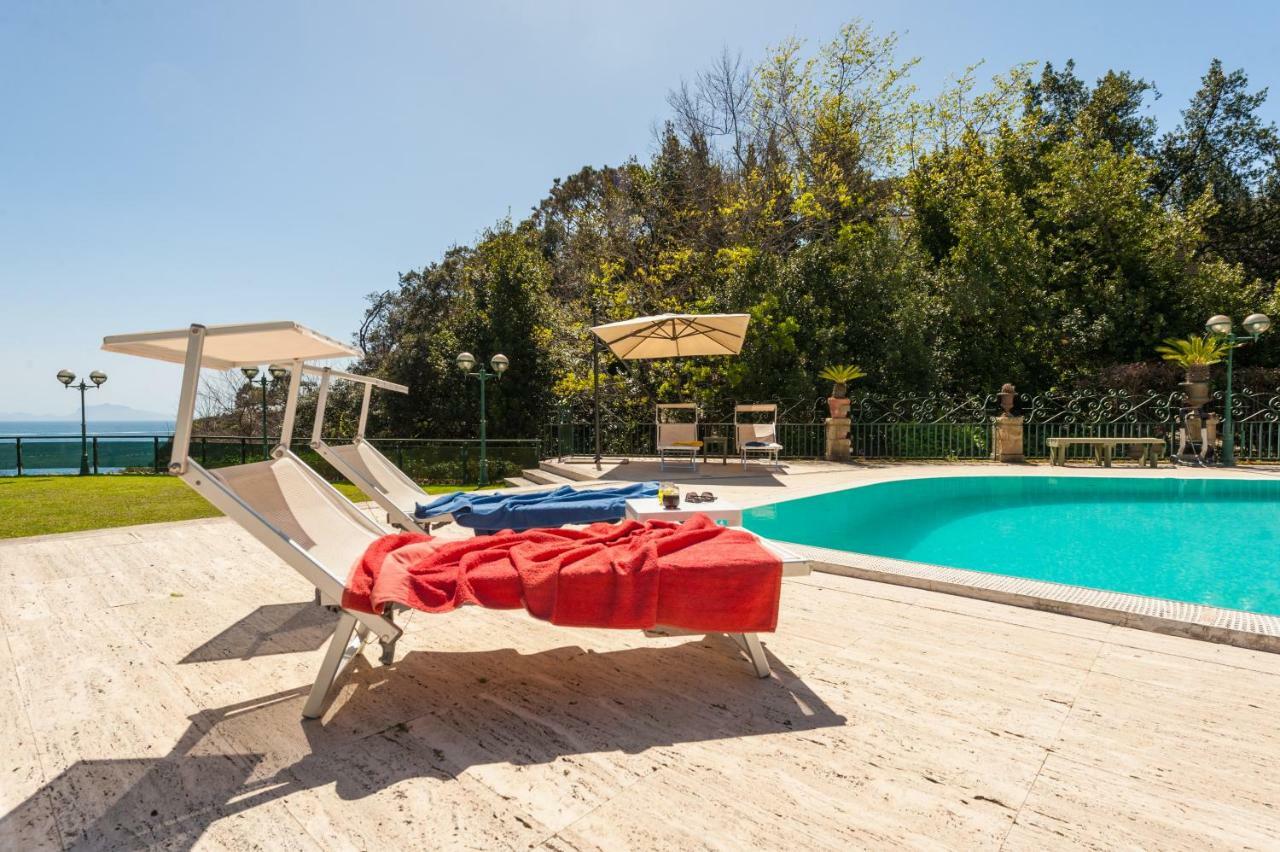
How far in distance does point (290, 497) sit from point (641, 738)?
2142 millimetres

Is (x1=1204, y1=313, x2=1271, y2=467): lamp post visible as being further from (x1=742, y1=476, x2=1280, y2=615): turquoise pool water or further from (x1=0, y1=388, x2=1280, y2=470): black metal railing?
(x1=742, y1=476, x2=1280, y2=615): turquoise pool water

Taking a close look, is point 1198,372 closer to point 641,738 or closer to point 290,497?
point 641,738

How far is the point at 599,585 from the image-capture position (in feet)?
8.09

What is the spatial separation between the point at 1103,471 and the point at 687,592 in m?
11.3

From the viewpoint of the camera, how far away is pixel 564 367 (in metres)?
18.4

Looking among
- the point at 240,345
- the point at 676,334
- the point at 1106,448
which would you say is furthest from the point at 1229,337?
the point at 240,345

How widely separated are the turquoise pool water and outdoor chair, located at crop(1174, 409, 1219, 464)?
8.78ft

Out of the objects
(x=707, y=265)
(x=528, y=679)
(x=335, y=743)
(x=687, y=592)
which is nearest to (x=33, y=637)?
(x=335, y=743)

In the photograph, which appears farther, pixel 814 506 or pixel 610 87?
pixel 610 87

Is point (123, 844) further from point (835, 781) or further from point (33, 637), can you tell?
point (33, 637)

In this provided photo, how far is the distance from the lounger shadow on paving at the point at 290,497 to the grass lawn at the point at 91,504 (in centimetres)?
357

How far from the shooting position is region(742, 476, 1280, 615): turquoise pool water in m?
5.40

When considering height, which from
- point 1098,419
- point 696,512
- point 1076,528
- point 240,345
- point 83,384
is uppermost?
point 83,384

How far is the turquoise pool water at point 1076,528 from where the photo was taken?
5398 mm
